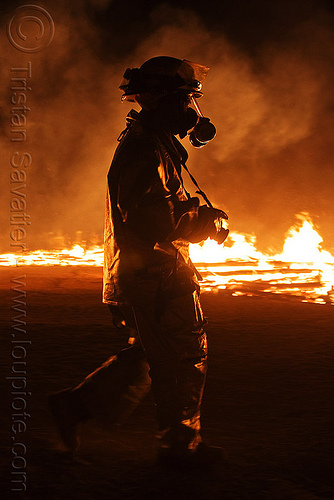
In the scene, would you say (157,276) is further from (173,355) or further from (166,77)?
(166,77)

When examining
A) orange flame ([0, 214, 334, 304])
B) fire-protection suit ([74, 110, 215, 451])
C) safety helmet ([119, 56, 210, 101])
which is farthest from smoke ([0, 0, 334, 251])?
fire-protection suit ([74, 110, 215, 451])

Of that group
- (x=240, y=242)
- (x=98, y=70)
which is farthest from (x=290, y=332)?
(x=98, y=70)

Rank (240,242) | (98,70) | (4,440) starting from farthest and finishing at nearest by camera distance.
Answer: (98,70), (240,242), (4,440)

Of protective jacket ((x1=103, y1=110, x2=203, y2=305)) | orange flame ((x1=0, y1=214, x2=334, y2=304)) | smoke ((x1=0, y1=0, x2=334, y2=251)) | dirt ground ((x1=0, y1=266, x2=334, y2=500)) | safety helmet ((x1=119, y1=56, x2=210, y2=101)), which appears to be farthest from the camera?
smoke ((x1=0, y1=0, x2=334, y2=251))

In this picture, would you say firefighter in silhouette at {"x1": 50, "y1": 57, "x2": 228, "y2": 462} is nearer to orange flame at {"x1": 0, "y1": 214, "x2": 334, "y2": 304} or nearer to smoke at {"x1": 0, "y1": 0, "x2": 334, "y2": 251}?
orange flame at {"x1": 0, "y1": 214, "x2": 334, "y2": 304}

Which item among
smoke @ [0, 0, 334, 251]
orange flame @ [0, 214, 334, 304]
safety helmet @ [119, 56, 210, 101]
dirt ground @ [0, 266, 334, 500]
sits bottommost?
dirt ground @ [0, 266, 334, 500]

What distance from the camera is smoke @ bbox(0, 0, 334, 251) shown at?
634 inches

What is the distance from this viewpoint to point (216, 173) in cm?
1734

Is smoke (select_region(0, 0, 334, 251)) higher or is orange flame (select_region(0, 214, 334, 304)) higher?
smoke (select_region(0, 0, 334, 251))

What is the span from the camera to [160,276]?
3.09 meters

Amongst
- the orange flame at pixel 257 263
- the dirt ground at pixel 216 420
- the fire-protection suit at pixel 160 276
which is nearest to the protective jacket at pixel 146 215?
the fire-protection suit at pixel 160 276

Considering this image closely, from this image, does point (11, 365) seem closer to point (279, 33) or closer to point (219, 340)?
point (219, 340)

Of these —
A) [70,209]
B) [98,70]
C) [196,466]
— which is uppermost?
[98,70]

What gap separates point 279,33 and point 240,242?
15.9 ft
